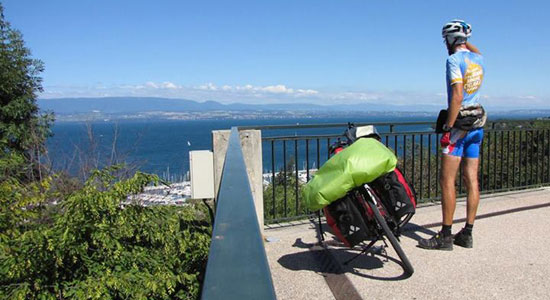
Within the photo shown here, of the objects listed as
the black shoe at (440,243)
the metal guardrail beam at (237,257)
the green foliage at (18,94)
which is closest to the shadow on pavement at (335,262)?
the black shoe at (440,243)

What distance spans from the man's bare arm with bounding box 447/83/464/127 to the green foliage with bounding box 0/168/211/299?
2444 mm

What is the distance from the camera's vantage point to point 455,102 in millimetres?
3963

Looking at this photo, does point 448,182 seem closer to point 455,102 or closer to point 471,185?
point 471,185

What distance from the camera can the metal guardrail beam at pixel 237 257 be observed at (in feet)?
2.22

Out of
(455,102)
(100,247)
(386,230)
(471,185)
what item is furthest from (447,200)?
(100,247)

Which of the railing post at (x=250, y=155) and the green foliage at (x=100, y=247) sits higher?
the railing post at (x=250, y=155)

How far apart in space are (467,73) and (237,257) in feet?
12.4

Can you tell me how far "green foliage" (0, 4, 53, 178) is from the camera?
1516cm

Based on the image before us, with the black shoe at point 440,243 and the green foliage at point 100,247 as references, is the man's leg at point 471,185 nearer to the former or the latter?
the black shoe at point 440,243

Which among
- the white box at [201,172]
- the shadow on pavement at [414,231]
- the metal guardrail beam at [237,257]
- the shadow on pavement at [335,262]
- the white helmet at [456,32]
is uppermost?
the white helmet at [456,32]

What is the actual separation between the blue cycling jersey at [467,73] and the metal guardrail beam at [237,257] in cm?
325

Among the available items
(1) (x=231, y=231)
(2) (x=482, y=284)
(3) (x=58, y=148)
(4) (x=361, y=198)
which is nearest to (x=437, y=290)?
(2) (x=482, y=284)

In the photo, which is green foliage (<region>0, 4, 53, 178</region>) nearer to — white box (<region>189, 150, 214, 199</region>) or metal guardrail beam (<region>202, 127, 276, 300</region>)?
white box (<region>189, 150, 214, 199</region>)

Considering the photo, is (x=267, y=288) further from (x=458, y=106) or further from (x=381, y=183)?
(x=458, y=106)
